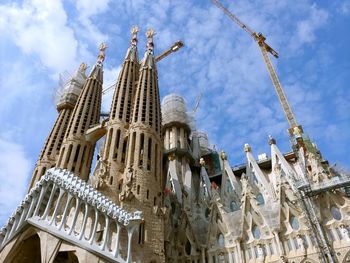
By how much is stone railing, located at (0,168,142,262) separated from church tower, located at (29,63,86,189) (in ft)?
30.9

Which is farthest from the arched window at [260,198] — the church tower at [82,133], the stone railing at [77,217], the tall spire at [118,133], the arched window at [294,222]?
the church tower at [82,133]

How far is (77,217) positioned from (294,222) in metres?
12.6

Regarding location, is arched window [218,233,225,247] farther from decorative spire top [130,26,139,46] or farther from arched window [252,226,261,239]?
decorative spire top [130,26,139,46]

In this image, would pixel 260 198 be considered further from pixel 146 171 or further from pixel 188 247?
pixel 146 171

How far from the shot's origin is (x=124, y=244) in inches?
679

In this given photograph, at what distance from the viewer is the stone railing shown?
15.9 meters

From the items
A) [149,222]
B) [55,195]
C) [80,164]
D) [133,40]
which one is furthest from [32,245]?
[133,40]

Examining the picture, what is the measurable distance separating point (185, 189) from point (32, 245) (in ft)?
42.5

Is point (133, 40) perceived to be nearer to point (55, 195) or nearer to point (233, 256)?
point (55, 195)

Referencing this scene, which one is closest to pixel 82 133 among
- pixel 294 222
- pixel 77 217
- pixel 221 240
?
pixel 77 217

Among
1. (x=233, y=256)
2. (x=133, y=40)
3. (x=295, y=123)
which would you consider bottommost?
(x=233, y=256)

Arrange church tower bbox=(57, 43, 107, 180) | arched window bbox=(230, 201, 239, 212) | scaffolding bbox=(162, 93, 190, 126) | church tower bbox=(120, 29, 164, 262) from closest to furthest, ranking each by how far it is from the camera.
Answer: church tower bbox=(120, 29, 164, 262) < arched window bbox=(230, 201, 239, 212) < church tower bbox=(57, 43, 107, 180) < scaffolding bbox=(162, 93, 190, 126)

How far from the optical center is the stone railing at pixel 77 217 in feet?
52.3

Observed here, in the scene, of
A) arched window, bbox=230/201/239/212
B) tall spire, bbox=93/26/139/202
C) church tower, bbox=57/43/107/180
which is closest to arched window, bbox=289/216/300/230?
arched window, bbox=230/201/239/212
